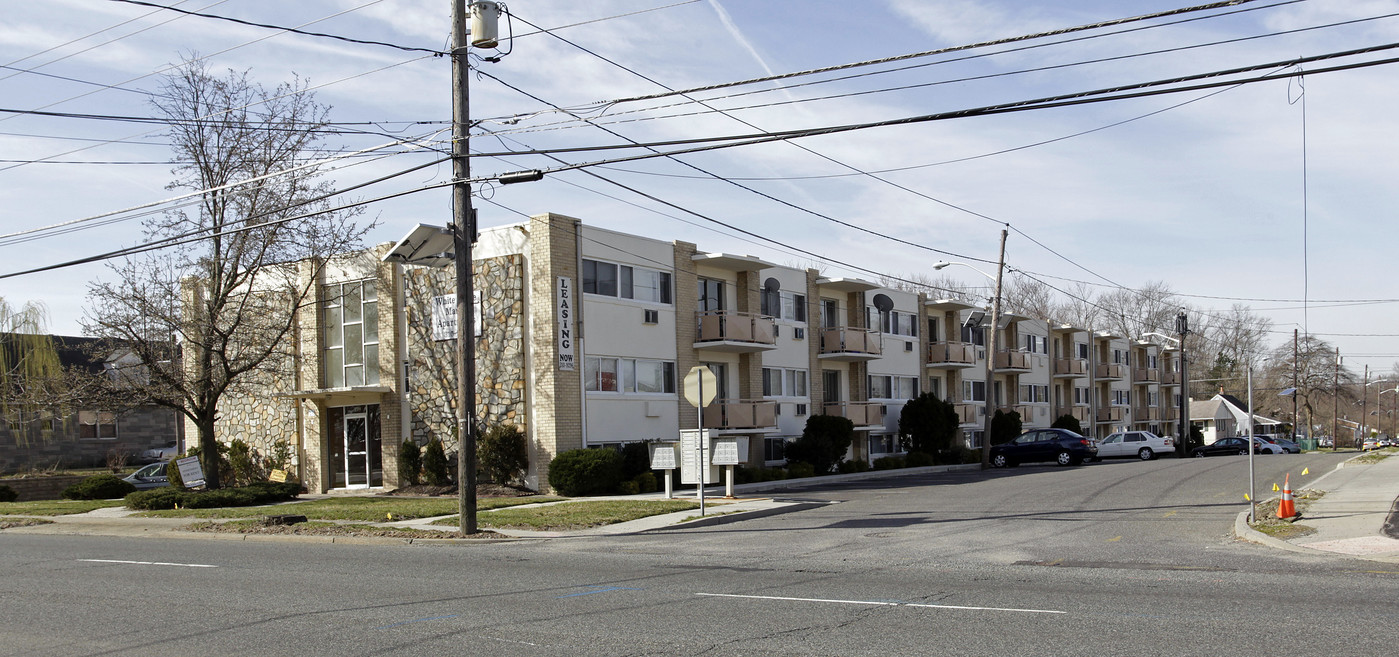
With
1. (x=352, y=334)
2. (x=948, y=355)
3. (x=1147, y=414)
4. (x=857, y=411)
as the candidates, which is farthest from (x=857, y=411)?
(x=1147, y=414)

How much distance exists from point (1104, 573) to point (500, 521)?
36.8 ft

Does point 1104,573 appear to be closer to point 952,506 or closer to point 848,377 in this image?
point 952,506

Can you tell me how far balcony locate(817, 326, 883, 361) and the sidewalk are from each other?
18241mm

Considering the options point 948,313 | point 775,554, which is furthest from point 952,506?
point 948,313

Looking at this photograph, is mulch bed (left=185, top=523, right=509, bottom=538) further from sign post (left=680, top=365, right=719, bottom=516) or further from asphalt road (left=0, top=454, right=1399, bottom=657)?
sign post (left=680, top=365, right=719, bottom=516)

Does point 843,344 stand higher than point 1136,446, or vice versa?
point 843,344

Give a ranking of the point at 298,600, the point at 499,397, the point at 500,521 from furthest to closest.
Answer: the point at 499,397 < the point at 500,521 < the point at 298,600

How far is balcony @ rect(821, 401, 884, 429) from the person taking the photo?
3844cm

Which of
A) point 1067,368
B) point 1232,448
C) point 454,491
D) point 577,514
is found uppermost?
point 1067,368

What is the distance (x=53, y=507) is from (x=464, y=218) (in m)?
17.0

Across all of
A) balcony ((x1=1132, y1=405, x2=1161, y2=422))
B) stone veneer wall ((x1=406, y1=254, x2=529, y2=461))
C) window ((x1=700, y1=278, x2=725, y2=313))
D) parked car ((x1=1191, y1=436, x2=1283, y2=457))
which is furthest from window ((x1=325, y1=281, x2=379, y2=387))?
balcony ((x1=1132, y1=405, x2=1161, y2=422))

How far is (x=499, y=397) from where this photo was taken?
28453mm

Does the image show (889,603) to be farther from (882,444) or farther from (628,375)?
(882,444)

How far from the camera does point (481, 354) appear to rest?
94.9 ft
